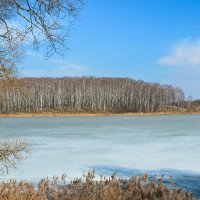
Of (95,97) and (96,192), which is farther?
(95,97)

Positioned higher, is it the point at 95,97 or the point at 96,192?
the point at 95,97

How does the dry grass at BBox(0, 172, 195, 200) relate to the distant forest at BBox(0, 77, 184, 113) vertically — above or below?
below

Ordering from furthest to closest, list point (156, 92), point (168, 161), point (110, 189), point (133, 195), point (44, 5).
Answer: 1. point (156, 92)
2. point (168, 161)
3. point (133, 195)
4. point (110, 189)
5. point (44, 5)

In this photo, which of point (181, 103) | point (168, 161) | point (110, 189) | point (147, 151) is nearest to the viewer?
point (110, 189)

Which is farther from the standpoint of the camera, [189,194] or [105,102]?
[105,102]

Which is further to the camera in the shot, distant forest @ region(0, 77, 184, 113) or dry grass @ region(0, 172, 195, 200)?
distant forest @ region(0, 77, 184, 113)

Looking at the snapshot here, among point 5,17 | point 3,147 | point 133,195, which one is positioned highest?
point 5,17

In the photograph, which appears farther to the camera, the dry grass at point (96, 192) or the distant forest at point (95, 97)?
the distant forest at point (95, 97)

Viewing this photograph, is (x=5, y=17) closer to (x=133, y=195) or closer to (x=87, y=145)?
(x=133, y=195)

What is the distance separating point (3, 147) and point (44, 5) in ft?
9.86

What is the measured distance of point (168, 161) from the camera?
1254cm

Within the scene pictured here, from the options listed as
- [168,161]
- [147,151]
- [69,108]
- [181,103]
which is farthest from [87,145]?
[181,103]

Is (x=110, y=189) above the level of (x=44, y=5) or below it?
below

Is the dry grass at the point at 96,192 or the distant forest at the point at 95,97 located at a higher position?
the distant forest at the point at 95,97
